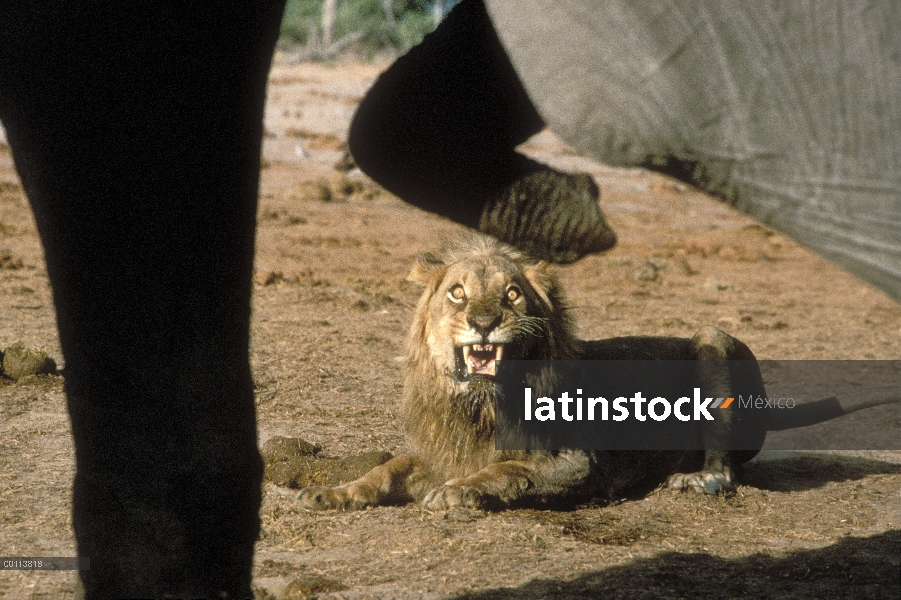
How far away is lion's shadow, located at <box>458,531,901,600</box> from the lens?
3.56m

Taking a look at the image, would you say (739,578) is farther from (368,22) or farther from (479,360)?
(368,22)

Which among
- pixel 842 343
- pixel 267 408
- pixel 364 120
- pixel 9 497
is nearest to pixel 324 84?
pixel 842 343

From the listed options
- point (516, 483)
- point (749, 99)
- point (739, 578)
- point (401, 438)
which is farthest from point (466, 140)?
point (401, 438)

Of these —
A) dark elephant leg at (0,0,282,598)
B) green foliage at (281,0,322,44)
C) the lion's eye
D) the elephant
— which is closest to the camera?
the elephant

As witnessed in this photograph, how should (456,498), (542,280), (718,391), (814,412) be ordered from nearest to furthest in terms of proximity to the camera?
(456,498)
(542,280)
(718,391)
(814,412)

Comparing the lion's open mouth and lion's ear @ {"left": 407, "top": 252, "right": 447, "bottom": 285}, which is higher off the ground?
lion's ear @ {"left": 407, "top": 252, "right": 447, "bottom": 285}

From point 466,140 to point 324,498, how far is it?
2.59 m

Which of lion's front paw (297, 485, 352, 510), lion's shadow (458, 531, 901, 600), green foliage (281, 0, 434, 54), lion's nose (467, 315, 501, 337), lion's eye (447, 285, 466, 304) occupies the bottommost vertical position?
lion's shadow (458, 531, 901, 600)

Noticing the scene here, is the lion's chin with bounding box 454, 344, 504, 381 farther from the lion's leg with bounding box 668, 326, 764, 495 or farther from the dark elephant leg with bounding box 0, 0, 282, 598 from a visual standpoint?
the dark elephant leg with bounding box 0, 0, 282, 598

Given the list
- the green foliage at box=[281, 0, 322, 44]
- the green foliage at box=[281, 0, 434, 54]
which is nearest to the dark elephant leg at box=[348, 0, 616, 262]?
the green foliage at box=[281, 0, 434, 54]

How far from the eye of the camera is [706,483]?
16.9ft

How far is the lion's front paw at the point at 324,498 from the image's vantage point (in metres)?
4.47

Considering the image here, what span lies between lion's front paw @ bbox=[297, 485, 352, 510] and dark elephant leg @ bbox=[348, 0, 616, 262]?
7.90 feet

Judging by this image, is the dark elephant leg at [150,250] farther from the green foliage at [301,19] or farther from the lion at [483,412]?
the green foliage at [301,19]
